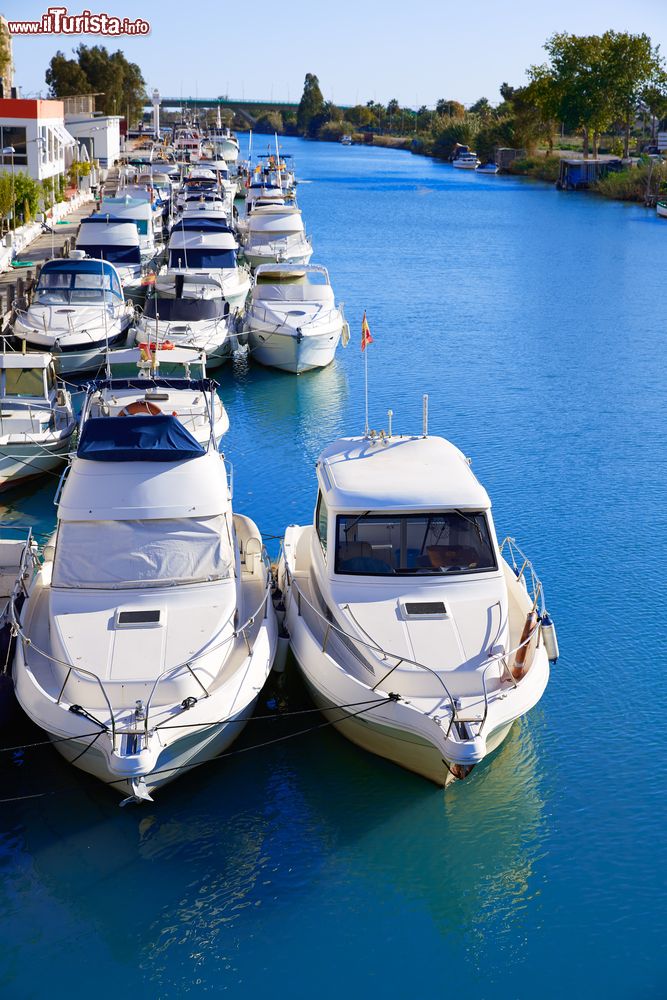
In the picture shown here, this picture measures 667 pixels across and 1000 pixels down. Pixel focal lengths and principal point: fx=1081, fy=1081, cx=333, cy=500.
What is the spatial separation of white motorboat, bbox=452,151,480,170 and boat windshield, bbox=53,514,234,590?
13118 centimetres

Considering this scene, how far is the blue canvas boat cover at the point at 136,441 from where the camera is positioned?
13844mm

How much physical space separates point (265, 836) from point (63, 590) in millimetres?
3642

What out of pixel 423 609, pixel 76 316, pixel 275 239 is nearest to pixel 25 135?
pixel 275 239

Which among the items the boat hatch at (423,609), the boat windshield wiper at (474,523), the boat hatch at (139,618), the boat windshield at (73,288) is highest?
the boat windshield at (73,288)

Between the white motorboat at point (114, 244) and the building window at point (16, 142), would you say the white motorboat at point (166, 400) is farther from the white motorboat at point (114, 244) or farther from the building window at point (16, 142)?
the building window at point (16, 142)

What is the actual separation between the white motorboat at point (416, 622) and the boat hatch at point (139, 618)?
1800 mm

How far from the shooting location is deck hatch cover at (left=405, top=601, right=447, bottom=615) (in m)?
12.3

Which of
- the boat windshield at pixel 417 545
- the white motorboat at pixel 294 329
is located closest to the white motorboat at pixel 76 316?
the white motorboat at pixel 294 329

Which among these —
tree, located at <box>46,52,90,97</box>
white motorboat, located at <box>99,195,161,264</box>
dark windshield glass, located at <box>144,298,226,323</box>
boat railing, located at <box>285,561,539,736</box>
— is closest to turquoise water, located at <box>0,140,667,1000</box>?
boat railing, located at <box>285,561,539,736</box>

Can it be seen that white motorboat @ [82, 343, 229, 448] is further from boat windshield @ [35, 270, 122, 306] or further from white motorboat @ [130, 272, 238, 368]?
boat windshield @ [35, 270, 122, 306]

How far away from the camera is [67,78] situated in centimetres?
11250

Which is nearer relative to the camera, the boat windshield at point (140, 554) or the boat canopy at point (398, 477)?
the boat windshield at point (140, 554)

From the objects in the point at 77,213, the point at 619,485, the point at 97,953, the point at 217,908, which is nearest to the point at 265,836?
the point at 217,908

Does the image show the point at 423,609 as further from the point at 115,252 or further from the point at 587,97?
the point at 587,97
